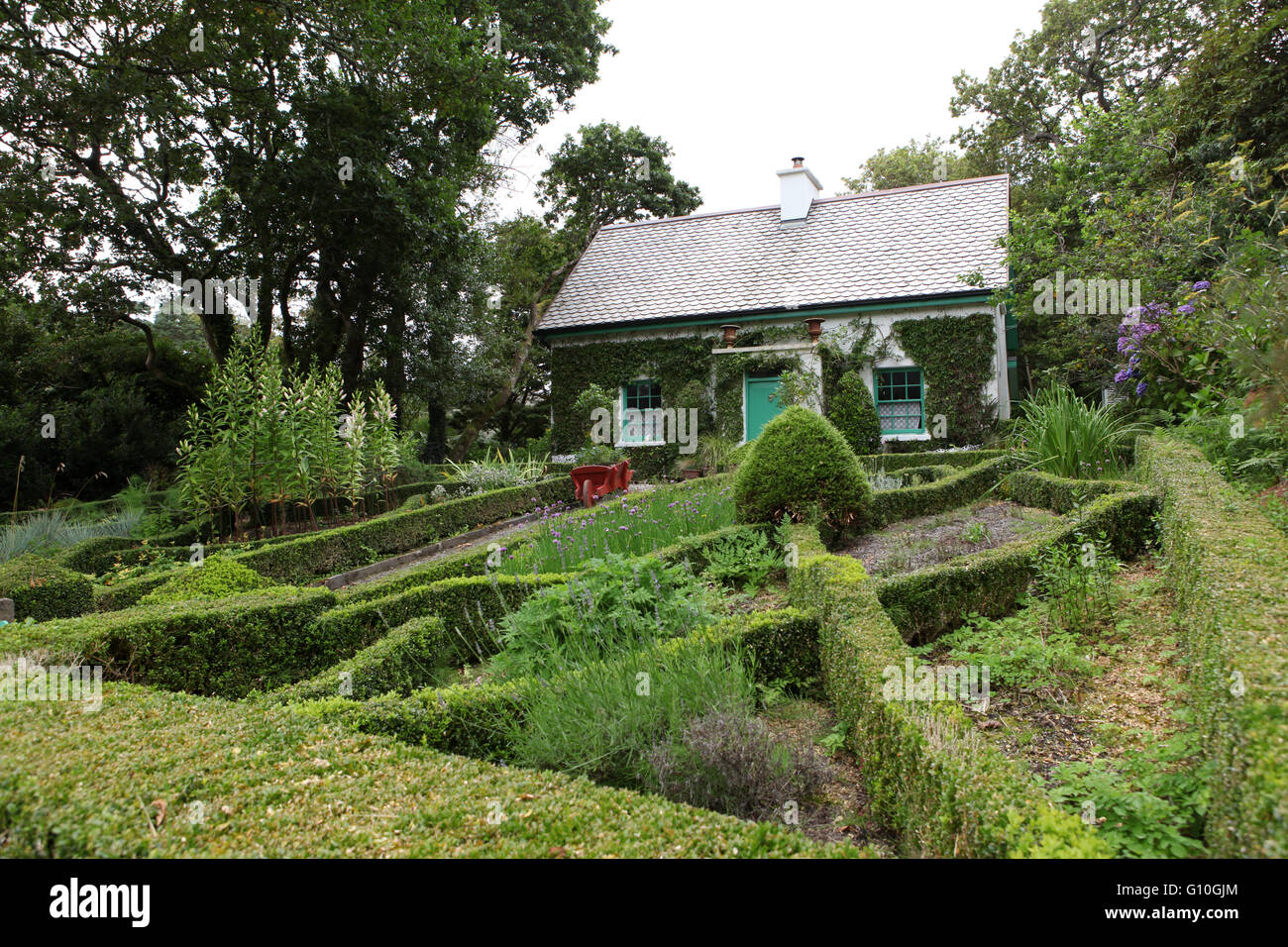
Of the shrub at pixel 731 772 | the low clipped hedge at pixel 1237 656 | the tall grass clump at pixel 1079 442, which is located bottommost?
the shrub at pixel 731 772

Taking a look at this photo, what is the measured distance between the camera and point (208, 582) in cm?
591

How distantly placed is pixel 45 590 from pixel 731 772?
619 cm

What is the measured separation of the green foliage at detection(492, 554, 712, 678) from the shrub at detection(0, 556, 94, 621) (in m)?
4.20

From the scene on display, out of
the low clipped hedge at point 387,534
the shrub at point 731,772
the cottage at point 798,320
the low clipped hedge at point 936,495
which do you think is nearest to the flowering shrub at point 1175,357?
the low clipped hedge at point 936,495

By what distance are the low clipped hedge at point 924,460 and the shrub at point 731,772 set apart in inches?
341

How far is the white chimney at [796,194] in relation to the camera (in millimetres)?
18344

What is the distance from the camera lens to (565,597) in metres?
4.32

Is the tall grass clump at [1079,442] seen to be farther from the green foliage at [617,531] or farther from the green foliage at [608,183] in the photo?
the green foliage at [608,183]

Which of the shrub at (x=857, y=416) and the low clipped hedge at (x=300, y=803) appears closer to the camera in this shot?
the low clipped hedge at (x=300, y=803)

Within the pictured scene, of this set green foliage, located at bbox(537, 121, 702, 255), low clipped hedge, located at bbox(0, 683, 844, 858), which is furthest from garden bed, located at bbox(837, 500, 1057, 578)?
green foliage, located at bbox(537, 121, 702, 255)

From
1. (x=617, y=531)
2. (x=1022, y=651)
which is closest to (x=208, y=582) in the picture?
(x=617, y=531)

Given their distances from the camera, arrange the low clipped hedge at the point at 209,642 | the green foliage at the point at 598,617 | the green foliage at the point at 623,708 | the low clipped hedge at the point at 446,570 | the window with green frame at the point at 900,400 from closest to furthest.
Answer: the green foliage at the point at 623,708 → the green foliage at the point at 598,617 → the low clipped hedge at the point at 209,642 → the low clipped hedge at the point at 446,570 → the window with green frame at the point at 900,400

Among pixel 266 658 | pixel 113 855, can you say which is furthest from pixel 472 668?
pixel 113 855

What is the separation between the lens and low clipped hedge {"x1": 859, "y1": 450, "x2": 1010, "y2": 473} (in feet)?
37.6
